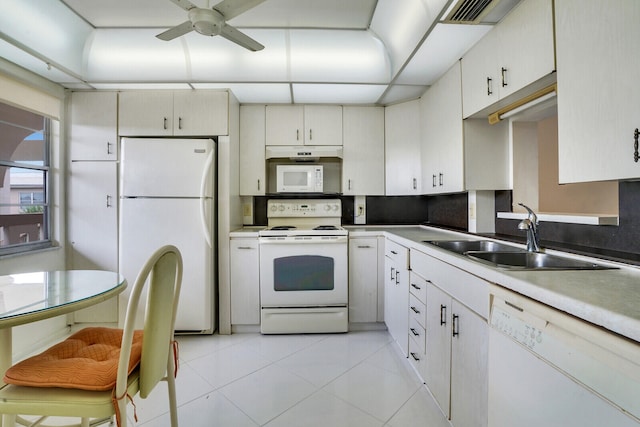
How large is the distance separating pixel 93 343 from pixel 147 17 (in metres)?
2.38

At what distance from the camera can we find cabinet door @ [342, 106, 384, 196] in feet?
9.76

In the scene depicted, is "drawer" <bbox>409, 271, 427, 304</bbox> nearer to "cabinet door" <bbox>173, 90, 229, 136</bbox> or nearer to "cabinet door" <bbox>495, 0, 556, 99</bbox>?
"cabinet door" <bbox>495, 0, 556, 99</bbox>

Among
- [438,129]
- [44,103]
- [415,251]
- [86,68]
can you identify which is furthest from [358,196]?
[44,103]

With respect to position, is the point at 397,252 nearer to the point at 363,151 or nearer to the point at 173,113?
the point at 363,151

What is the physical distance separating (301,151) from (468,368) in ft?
7.54

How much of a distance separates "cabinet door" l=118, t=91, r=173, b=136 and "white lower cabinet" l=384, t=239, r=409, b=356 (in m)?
2.34

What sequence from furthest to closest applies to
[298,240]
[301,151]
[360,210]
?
[360,210] < [301,151] < [298,240]

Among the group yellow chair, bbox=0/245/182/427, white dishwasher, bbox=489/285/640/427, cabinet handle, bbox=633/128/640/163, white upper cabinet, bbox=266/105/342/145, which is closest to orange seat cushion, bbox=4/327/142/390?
yellow chair, bbox=0/245/182/427

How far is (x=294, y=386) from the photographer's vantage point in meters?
1.83

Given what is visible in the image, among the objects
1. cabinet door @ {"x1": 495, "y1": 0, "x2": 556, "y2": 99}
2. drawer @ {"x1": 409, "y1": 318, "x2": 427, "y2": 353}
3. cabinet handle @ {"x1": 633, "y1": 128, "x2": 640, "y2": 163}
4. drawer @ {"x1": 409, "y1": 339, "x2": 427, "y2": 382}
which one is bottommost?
drawer @ {"x1": 409, "y1": 339, "x2": 427, "y2": 382}

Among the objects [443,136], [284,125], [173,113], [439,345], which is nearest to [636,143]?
[439,345]

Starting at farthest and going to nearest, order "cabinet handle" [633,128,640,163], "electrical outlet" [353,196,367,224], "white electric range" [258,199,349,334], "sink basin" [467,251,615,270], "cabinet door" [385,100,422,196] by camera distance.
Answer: "electrical outlet" [353,196,367,224], "cabinet door" [385,100,422,196], "white electric range" [258,199,349,334], "sink basin" [467,251,615,270], "cabinet handle" [633,128,640,163]

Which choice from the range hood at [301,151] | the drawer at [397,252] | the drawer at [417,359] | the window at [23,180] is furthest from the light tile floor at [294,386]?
the range hood at [301,151]

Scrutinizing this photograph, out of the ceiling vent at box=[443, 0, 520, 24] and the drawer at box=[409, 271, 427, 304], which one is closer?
the ceiling vent at box=[443, 0, 520, 24]
